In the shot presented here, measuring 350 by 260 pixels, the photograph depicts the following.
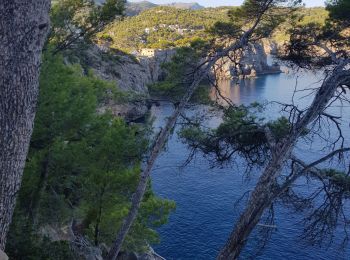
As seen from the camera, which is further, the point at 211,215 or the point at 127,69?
the point at 127,69

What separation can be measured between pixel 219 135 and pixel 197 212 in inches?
666

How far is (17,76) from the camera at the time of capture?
397cm

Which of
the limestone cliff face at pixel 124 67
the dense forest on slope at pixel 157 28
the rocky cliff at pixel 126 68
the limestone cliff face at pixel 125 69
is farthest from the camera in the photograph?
the dense forest on slope at pixel 157 28

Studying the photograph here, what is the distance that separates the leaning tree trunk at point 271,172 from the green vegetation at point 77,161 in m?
6.35

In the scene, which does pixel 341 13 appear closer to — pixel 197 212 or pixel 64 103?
pixel 64 103

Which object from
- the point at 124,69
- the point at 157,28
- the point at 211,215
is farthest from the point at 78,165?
the point at 157,28

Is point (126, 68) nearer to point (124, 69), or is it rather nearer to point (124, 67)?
point (124, 67)

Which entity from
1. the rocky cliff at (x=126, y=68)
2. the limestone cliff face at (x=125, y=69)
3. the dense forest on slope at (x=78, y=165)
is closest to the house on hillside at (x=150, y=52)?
the rocky cliff at (x=126, y=68)

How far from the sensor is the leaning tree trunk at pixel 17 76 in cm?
382

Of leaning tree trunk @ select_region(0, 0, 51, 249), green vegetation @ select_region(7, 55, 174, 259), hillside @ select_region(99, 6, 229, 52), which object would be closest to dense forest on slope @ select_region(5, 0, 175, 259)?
green vegetation @ select_region(7, 55, 174, 259)

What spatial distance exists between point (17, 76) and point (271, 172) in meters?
4.97

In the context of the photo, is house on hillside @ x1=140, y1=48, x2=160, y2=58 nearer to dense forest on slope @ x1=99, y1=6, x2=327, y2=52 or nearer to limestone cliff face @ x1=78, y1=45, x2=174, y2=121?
limestone cliff face @ x1=78, y1=45, x2=174, y2=121

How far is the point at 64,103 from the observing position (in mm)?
11992

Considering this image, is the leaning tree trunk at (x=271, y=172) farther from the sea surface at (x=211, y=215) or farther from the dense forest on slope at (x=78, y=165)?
the sea surface at (x=211, y=215)
